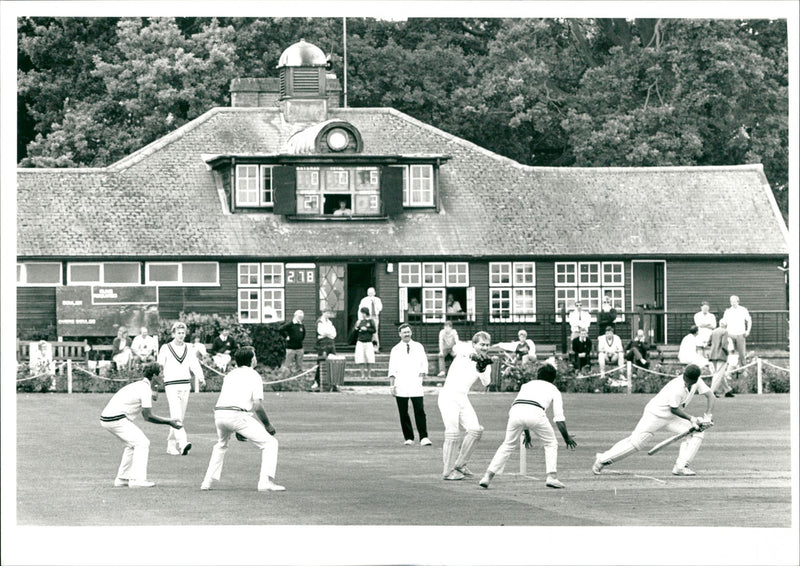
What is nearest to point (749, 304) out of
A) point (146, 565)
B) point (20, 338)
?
point (20, 338)

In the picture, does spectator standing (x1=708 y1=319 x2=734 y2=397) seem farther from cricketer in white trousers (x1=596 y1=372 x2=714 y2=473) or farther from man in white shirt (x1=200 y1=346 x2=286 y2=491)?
man in white shirt (x1=200 y1=346 x2=286 y2=491)

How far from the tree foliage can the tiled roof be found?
14.8 feet

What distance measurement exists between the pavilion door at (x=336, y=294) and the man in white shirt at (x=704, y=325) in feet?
38.5

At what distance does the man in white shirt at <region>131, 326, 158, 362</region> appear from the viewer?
127 ft

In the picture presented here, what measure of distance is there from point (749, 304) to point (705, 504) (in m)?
31.4

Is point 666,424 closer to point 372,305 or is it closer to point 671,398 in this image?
point 671,398

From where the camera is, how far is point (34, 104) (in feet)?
191

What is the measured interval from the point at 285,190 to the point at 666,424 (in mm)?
27979

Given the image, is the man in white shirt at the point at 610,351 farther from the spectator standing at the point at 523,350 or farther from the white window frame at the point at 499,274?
the white window frame at the point at 499,274

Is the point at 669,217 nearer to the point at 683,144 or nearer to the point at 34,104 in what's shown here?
the point at 683,144

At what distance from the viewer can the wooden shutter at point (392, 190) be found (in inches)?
1940

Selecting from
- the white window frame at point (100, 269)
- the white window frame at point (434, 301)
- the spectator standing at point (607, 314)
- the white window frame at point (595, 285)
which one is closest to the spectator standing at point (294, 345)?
the spectator standing at point (607, 314)

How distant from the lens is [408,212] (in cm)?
4991

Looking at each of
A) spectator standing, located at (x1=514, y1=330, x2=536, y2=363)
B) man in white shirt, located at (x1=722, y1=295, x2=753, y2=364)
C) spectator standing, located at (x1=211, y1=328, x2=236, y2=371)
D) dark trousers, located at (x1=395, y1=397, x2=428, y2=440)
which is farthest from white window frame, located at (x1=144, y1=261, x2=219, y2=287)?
dark trousers, located at (x1=395, y1=397, x2=428, y2=440)
